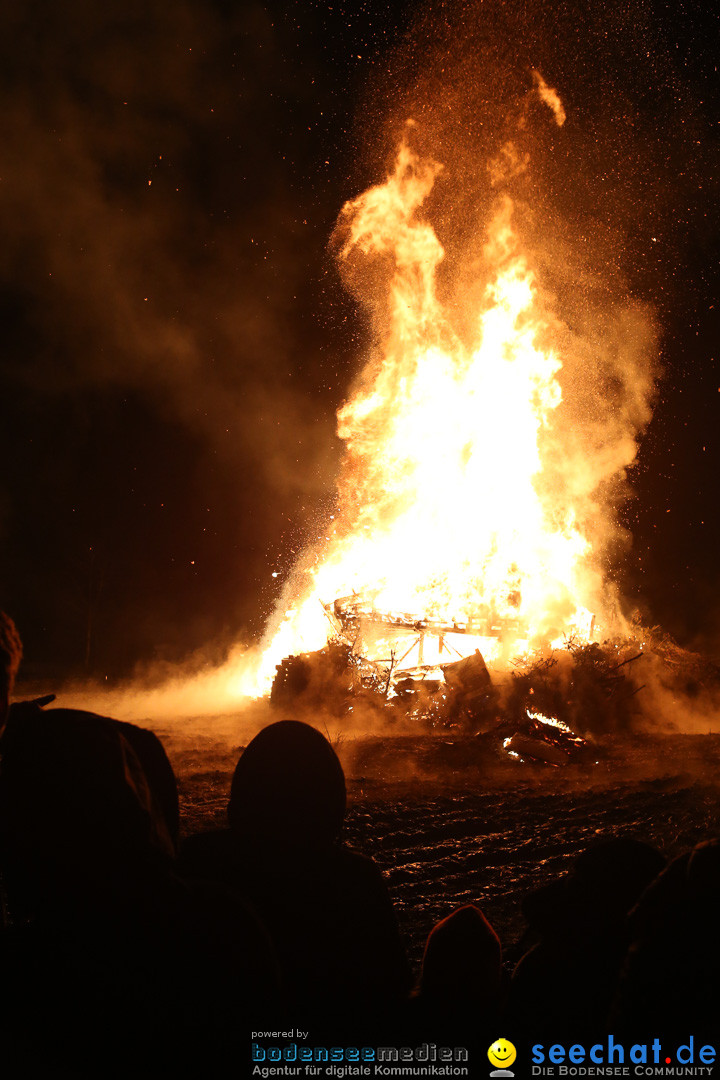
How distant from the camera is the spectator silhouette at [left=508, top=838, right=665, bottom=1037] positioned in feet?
5.38

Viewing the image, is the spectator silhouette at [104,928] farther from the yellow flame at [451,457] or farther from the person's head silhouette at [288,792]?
the yellow flame at [451,457]

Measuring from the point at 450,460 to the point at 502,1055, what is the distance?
16324 mm

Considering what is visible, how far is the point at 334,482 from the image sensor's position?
2480 centimetres

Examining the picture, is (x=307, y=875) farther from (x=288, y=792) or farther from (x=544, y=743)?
(x=544, y=743)

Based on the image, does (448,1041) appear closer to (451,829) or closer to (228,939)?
(228,939)

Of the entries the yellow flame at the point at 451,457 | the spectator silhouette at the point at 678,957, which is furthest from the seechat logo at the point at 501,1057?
the yellow flame at the point at 451,457

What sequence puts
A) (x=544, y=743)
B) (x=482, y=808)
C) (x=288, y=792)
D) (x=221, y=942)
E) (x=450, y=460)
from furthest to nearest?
(x=450, y=460)
(x=544, y=743)
(x=482, y=808)
(x=288, y=792)
(x=221, y=942)

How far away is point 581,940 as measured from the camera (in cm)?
174

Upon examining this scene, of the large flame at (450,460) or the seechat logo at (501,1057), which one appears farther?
the large flame at (450,460)

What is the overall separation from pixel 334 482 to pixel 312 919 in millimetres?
23202

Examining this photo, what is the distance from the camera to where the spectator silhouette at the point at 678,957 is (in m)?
1.22

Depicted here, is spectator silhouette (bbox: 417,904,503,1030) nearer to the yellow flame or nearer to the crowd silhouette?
the crowd silhouette

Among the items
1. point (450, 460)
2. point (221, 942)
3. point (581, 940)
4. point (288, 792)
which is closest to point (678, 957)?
point (581, 940)

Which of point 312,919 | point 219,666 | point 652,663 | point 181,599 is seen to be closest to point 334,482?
point 219,666
